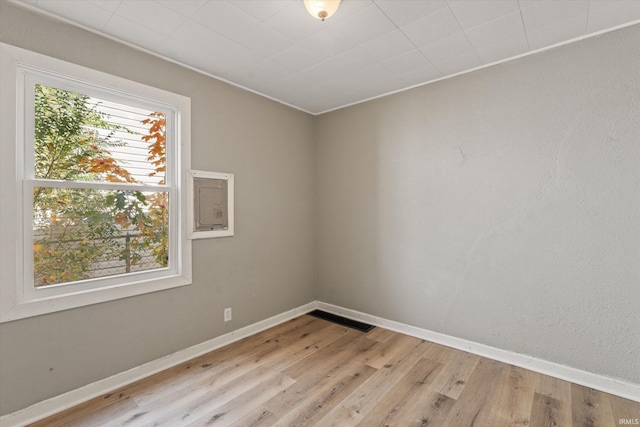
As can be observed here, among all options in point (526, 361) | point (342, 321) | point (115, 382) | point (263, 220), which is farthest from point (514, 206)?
point (115, 382)

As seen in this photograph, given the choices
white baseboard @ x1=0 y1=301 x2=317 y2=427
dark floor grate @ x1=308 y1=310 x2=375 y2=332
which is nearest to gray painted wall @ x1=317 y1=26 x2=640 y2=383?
dark floor grate @ x1=308 y1=310 x2=375 y2=332

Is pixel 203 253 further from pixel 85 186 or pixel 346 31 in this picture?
pixel 346 31

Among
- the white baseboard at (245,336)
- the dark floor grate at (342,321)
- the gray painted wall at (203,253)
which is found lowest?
the dark floor grate at (342,321)

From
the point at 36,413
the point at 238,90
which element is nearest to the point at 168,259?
the point at 36,413

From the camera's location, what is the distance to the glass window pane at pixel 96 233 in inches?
75.4

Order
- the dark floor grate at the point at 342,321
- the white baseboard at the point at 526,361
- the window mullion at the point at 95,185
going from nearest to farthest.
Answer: the window mullion at the point at 95,185, the white baseboard at the point at 526,361, the dark floor grate at the point at 342,321

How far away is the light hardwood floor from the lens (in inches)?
71.4

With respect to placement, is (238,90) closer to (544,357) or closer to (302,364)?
(302,364)

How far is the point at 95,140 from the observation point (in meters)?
2.11

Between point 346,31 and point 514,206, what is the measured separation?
1.87 m

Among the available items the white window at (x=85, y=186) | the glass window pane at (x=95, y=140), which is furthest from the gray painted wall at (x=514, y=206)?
the glass window pane at (x=95, y=140)

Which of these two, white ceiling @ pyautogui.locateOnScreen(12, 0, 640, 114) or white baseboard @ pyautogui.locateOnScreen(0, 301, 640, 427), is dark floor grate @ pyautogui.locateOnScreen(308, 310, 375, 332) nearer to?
white baseboard @ pyautogui.locateOnScreen(0, 301, 640, 427)

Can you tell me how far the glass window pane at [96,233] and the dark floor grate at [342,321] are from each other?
72.0 inches

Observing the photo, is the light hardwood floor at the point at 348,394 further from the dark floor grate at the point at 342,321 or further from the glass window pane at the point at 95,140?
the glass window pane at the point at 95,140
